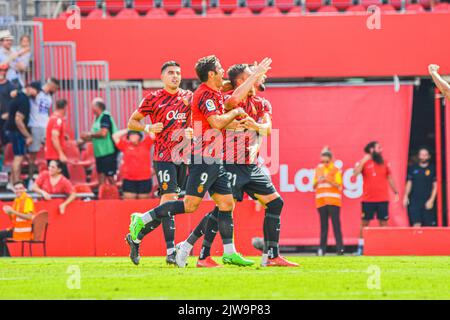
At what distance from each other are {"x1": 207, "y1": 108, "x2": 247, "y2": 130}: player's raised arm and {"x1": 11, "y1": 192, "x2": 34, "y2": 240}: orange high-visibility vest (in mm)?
7812

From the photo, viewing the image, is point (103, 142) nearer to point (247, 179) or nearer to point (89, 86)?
point (89, 86)

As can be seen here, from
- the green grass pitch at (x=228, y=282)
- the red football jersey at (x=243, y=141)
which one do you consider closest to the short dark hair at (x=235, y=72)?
the red football jersey at (x=243, y=141)

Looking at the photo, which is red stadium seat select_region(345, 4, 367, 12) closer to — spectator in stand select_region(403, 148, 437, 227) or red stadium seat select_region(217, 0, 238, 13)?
red stadium seat select_region(217, 0, 238, 13)

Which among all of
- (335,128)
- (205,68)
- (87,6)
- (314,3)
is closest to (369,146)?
(335,128)

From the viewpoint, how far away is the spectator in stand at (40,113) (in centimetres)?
2102

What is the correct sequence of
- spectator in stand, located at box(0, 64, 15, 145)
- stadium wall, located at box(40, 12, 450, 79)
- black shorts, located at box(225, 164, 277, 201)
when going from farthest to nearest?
1. stadium wall, located at box(40, 12, 450, 79)
2. spectator in stand, located at box(0, 64, 15, 145)
3. black shorts, located at box(225, 164, 277, 201)

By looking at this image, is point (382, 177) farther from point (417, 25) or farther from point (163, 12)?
point (163, 12)

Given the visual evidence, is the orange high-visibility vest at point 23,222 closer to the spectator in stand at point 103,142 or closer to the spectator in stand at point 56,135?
the spectator in stand at point 56,135

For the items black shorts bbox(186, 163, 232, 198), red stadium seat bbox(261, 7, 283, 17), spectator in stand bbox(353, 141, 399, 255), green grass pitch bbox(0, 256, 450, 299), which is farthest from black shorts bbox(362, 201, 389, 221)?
black shorts bbox(186, 163, 232, 198)

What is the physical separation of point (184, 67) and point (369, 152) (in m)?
3.85

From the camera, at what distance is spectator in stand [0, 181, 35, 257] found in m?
19.2

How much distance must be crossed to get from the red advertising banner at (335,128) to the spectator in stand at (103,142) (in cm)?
310

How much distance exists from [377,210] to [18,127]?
665 cm

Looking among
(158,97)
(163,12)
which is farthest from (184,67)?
(158,97)
